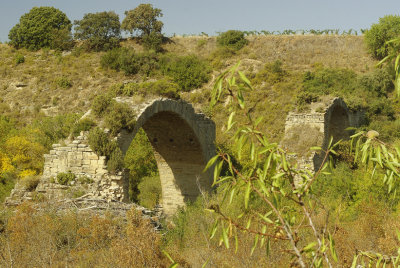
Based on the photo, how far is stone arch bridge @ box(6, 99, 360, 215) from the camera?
9.13m

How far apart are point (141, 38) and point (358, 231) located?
32204 mm

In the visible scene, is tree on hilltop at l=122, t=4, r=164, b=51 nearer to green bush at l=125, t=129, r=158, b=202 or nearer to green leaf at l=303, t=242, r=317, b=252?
green bush at l=125, t=129, r=158, b=202

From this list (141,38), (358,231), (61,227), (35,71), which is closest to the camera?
(61,227)

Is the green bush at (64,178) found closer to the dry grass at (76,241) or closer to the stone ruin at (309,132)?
the dry grass at (76,241)

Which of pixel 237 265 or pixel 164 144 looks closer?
pixel 237 265

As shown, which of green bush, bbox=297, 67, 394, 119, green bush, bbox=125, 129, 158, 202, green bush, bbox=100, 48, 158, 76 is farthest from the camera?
green bush, bbox=100, 48, 158, 76

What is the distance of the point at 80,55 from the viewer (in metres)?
35.6

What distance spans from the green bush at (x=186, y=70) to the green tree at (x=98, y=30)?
577cm

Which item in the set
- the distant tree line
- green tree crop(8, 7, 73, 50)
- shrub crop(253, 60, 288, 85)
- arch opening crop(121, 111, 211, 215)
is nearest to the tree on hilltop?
the distant tree line

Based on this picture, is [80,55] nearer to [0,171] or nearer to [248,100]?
[248,100]

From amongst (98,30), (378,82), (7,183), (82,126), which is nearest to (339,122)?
(378,82)

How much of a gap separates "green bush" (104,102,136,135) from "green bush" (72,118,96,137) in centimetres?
39

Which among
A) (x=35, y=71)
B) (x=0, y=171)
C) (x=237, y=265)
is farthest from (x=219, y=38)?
(x=237, y=265)

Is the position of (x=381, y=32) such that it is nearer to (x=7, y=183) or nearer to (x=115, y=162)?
(x=7, y=183)
